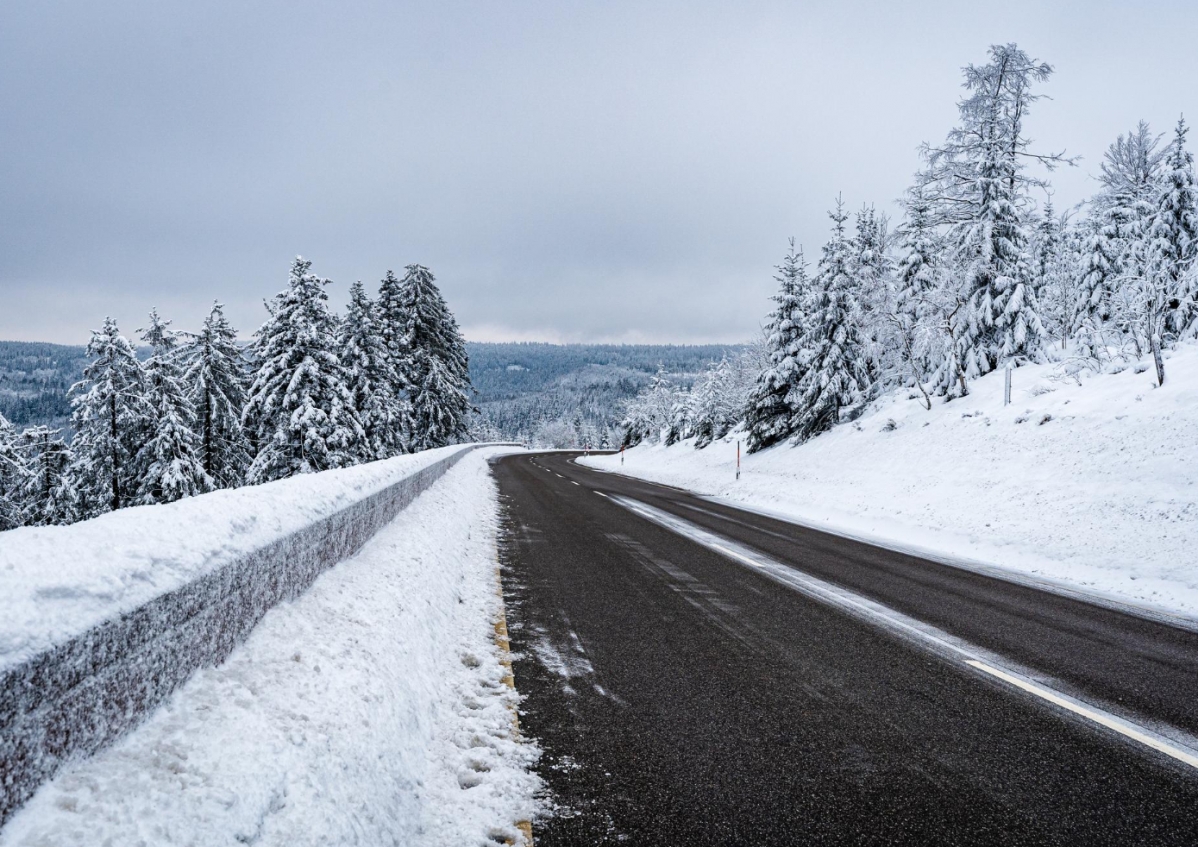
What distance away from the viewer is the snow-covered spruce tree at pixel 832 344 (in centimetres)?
2638

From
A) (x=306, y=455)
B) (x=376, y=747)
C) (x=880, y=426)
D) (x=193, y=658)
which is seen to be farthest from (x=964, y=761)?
(x=306, y=455)

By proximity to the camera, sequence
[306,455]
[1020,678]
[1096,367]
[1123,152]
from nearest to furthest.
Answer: [1020,678]
[1096,367]
[306,455]
[1123,152]

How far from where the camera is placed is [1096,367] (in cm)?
1597

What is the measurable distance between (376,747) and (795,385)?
27.8 meters

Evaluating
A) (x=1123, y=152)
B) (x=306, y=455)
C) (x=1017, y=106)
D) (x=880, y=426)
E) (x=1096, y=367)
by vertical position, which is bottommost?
(x=306, y=455)

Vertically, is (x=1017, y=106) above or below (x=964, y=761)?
above

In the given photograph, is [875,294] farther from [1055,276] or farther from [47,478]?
[47,478]

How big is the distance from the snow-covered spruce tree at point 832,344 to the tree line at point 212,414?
806 inches

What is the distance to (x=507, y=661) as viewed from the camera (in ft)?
15.6

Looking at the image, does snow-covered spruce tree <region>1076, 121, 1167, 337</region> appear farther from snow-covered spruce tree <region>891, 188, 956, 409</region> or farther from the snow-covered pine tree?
the snow-covered pine tree

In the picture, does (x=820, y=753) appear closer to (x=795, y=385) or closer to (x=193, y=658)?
(x=193, y=658)

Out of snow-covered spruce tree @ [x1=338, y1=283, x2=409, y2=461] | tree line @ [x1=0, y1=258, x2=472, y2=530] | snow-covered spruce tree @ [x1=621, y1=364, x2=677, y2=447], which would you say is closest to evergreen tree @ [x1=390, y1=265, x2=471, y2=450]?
tree line @ [x1=0, y1=258, x2=472, y2=530]

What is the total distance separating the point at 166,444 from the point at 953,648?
1118 inches

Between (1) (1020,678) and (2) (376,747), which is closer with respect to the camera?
(2) (376,747)
